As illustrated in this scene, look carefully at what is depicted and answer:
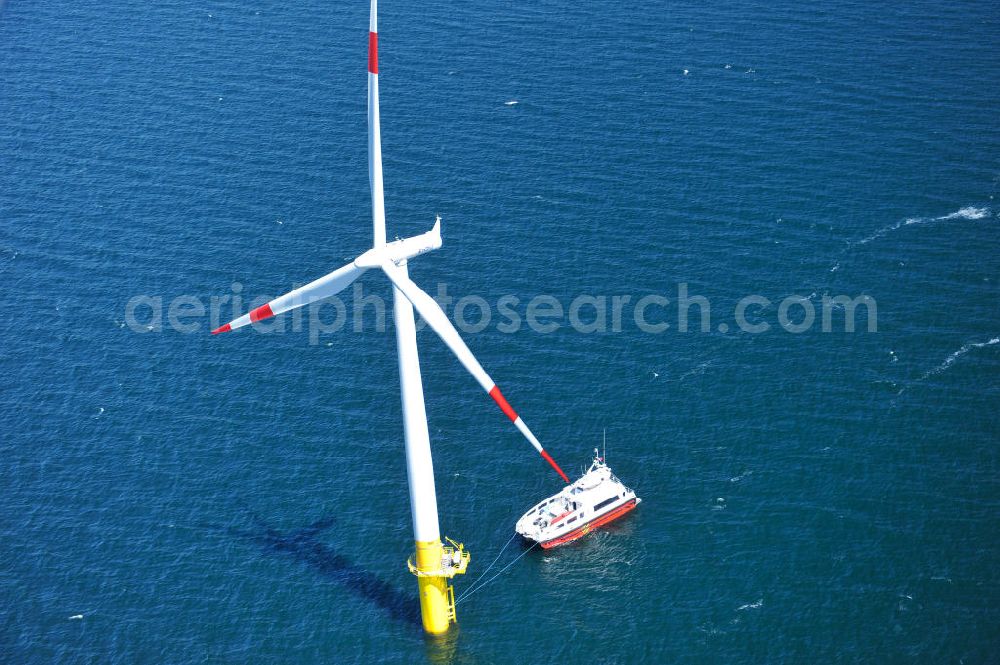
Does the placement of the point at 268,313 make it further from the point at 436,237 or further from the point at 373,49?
the point at 373,49

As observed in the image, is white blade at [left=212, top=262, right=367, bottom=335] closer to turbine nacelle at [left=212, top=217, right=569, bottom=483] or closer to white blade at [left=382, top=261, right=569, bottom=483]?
turbine nacelle at [left=212, top=217, right=569, bottom=483]

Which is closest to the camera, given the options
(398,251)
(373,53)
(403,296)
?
(373,53)

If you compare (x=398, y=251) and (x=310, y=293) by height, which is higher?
(x=398, y=251)

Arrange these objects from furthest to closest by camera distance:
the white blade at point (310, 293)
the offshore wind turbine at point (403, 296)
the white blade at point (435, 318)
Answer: the white blade at point (310, 293)
the offshore wind turbine at point (403, 296)
the white blade at point (435, 318)

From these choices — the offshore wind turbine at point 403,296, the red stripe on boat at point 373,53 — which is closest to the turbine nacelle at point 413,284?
the offshore wind turbine at point 403,296

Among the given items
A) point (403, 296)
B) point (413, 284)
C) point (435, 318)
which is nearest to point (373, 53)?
point (413, 284)

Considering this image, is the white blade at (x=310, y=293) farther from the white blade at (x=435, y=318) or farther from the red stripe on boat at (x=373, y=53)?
the red stripe on boat at (x=373, y=53)

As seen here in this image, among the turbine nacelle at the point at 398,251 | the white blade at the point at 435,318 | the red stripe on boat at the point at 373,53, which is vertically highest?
the red stripe on boat at the point at 373,53

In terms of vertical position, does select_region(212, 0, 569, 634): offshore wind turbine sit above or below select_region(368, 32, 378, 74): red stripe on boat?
below

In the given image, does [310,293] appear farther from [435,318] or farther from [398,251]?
[435,318]

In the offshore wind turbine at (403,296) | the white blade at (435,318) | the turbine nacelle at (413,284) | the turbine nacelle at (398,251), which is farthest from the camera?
the turbine nacelle at (398,251)

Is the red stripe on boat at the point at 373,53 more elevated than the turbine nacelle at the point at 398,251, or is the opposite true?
the red stripe on boat at the point at 373,53

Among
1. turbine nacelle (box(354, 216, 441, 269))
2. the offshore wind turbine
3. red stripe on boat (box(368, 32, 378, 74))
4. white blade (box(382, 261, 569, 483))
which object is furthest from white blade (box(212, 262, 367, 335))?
red stripe on boat (box(368, 32, 378, 74))
